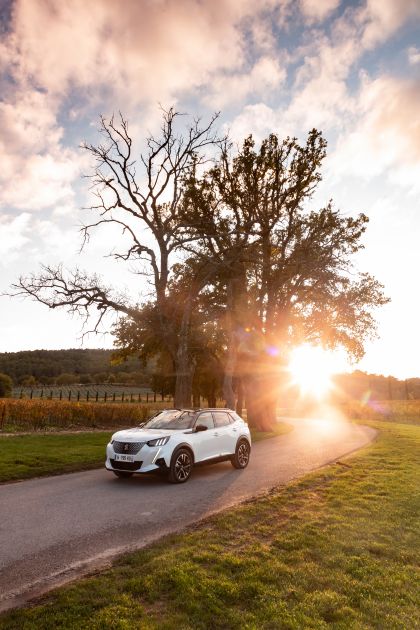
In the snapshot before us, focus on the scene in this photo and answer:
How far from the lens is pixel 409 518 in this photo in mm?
7391

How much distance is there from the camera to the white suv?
33.3ft

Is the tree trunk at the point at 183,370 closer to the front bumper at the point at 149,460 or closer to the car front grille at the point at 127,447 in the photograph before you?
the car front grille at the point at 127,447

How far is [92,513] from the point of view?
7.65m

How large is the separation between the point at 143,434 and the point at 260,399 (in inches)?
703

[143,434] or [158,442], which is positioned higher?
[143,434]

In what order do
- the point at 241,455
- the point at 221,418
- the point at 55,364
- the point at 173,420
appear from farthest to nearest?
the point at 55,364
the point at 241,455
the point at 221,418
the point at 173,420

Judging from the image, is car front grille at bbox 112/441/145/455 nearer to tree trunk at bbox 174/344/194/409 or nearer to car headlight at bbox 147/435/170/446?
car headlight at bbox 147/435/170/446

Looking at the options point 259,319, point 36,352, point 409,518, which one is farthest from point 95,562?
point 36,352

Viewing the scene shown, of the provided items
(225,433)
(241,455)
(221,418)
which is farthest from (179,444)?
(241,455)

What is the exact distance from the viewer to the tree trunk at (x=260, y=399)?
89.6 feet

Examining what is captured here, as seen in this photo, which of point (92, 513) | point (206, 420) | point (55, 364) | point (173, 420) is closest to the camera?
point (92, 513)

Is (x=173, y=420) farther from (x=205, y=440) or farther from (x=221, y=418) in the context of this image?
(x=221, y=418)

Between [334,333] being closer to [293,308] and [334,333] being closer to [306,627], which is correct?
[293,308]

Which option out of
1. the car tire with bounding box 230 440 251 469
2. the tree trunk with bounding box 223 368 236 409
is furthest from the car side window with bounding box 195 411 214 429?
the tree trunk with bounding box 223 368 236 409
